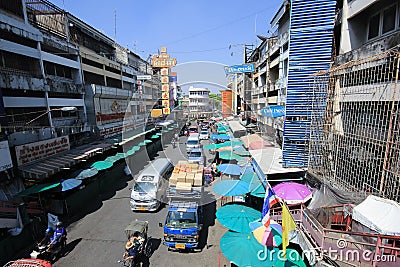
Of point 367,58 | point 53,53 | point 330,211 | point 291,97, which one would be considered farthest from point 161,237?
point 53,53

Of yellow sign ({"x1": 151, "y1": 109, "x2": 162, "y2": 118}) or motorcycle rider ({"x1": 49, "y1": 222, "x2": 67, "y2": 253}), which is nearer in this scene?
motorcycle rider ({"x1": 49, "y1": 222, "x2": 67, "y2": 253})

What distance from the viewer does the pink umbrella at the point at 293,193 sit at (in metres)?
8.30

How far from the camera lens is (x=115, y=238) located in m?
8.98

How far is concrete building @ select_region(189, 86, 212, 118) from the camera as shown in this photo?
60231 millimetres

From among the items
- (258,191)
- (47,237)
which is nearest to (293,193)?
(258,191)

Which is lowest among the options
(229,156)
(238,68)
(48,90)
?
(229,156)

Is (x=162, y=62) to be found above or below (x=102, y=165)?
above

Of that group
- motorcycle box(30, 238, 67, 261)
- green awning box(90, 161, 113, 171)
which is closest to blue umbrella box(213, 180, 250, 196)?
motorcycle box(30, 238, 67, 261)

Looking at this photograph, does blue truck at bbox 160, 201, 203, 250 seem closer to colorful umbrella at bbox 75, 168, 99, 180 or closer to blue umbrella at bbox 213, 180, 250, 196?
blue umbrella at bbox 213, 180, 250, 196

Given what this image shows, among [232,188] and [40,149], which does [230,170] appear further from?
[40,149]

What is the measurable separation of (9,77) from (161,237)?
38.2ft

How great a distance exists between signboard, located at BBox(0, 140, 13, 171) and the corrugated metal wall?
13022 mm

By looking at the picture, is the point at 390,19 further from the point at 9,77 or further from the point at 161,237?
the point at 9,77

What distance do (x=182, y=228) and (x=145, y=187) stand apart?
423 centimetres
